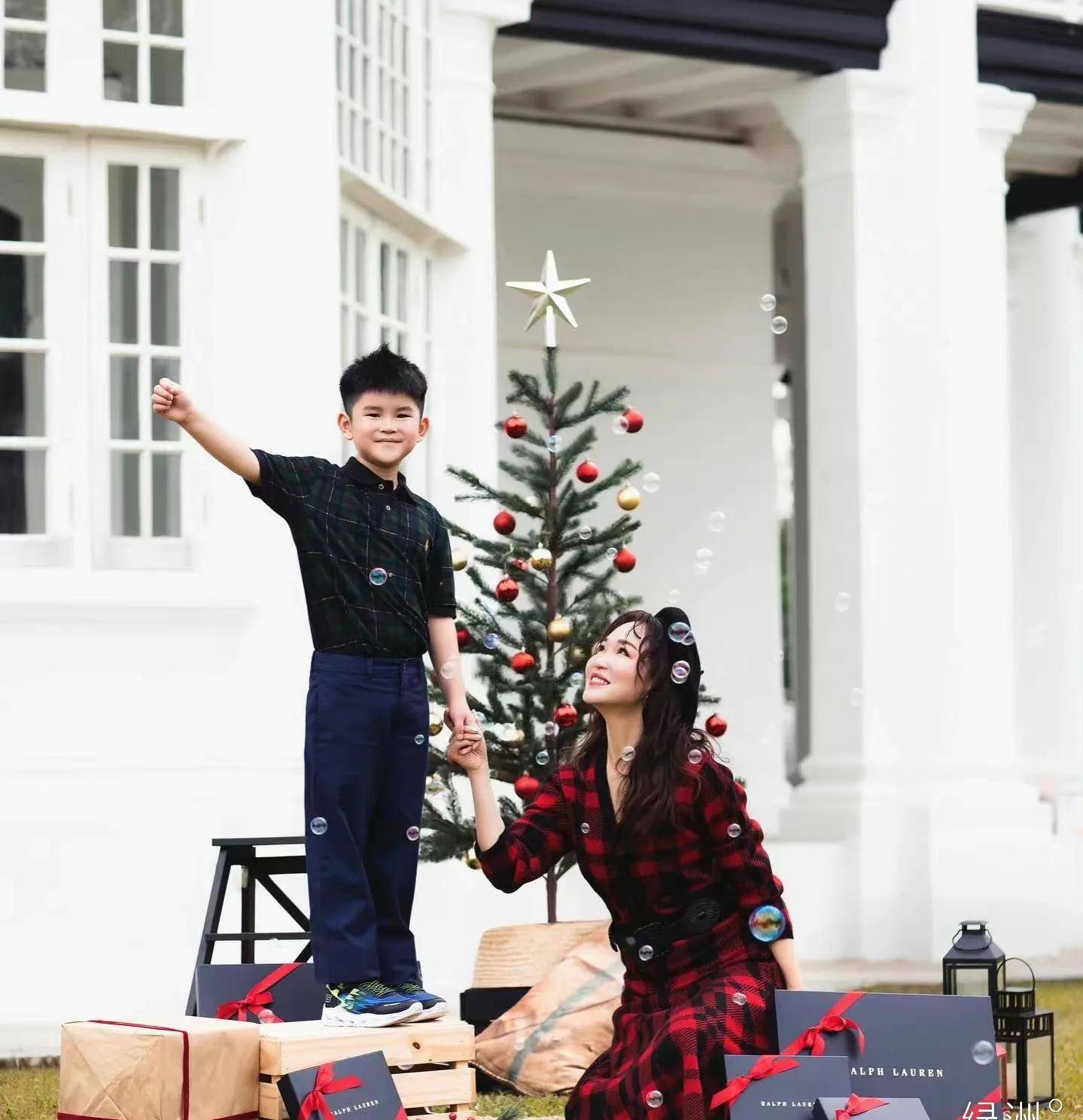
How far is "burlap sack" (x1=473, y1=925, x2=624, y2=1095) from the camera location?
6.36 metres

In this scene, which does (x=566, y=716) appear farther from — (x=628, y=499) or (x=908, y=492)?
(x=908, y=492)

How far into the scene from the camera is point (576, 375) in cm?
1322

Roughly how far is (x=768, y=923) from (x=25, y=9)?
17.5ft

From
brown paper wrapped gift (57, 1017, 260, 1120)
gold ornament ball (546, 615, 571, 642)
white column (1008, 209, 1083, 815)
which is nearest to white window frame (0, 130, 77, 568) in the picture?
gold ornament ball (546, 615, 571, 642)

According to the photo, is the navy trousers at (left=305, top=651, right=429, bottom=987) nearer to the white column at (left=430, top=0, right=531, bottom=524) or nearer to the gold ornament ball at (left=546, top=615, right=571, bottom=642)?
the gold ornament ball at (left=546, top=615, right=571, bottom=642)

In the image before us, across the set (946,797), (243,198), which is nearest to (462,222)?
(243,198)

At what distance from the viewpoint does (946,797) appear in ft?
34.8

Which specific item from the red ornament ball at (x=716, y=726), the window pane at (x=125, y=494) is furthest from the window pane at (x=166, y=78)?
the red ornament ball at (x=716, y=726)

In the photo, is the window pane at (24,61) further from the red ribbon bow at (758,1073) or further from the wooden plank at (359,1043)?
the red ribbon bow at (758,1073)

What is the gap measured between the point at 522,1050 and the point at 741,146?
26.5 feet

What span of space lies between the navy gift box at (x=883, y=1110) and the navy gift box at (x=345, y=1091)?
3.13ft

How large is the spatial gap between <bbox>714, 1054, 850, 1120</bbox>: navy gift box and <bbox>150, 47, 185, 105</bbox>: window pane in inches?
208

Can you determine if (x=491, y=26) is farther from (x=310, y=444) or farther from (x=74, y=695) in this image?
(x=74, y=695)

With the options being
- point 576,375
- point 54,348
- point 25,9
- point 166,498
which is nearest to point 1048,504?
point 576,375
